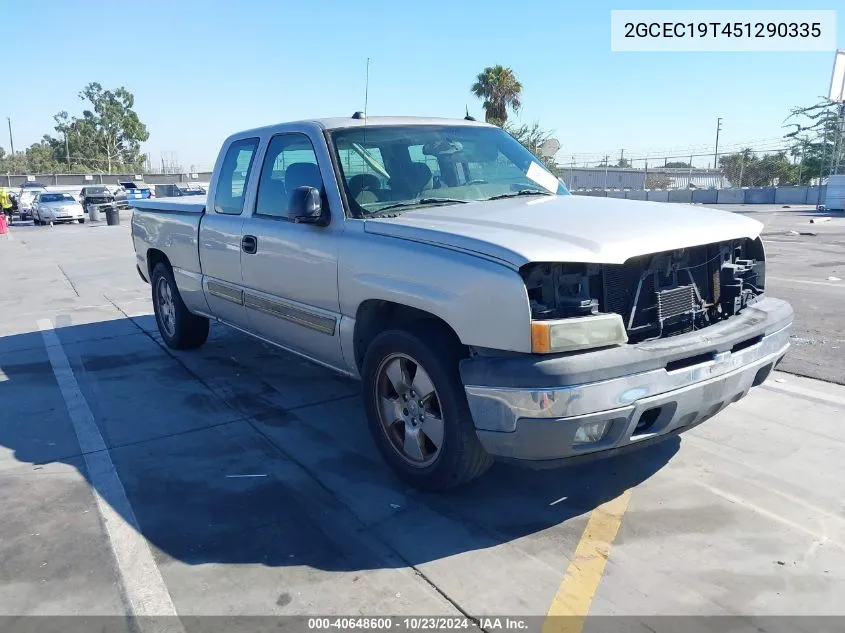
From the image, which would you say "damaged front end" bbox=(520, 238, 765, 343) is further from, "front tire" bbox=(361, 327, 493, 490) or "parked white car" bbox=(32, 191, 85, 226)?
"parked white car" bbox=(32, 191, 85, 226)

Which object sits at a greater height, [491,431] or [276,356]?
[491,431]

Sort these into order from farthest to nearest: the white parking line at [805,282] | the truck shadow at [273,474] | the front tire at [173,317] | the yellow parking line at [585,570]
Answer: the white parking line at [805,282], the front tire at [173,317], the truck shadow at [273,474], the yellow parking line at [585,570]

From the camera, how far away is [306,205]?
4.19 meters

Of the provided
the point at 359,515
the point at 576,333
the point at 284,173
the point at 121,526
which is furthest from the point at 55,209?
the point at 576,333

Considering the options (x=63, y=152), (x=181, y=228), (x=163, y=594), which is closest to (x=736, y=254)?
(x=163, y=594)

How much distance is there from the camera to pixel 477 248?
3314mm

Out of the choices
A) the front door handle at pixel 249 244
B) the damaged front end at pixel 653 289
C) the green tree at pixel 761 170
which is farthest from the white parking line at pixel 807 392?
the green tree at pixel 761 170

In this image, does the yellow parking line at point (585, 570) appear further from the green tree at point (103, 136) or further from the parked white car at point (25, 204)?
the green tree at point (103, 136)

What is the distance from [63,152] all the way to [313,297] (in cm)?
9008

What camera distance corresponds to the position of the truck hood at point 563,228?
3.20 metres

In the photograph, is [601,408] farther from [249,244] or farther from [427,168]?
[249,244]

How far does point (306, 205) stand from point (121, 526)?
198 centimetres

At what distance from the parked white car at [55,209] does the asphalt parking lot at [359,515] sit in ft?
93.5

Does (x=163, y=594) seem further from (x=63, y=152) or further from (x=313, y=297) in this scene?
(x=63, y=152)
